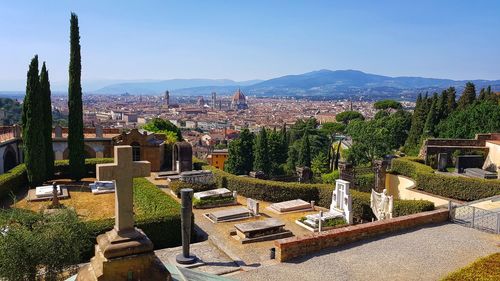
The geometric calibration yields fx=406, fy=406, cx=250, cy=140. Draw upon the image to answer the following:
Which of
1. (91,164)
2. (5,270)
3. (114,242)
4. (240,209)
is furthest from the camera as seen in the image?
(91,164)

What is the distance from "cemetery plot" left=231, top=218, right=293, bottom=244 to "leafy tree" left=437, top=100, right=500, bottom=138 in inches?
1190

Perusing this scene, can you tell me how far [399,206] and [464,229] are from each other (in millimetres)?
3173

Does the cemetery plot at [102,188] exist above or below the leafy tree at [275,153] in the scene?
above

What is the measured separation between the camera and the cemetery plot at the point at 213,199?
59.4ft

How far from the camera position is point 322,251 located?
10664 millimetres

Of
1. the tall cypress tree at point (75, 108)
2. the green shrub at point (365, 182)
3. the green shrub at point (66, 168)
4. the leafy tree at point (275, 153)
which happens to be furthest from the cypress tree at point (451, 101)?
the tall cypress tree at point (75, 108)

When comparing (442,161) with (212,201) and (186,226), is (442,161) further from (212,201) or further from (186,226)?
(186,226)

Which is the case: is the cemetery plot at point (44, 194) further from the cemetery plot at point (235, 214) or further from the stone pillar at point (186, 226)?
the stone pillar at point (186, 226)

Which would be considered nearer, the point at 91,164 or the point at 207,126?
the point at 91,164

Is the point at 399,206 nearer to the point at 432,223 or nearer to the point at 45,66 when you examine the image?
the point at 432,223

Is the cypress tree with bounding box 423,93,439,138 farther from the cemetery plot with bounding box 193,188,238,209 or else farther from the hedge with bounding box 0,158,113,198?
the hedge with bounding box 0,158,113,198

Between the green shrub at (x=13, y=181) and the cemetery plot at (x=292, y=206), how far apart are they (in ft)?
41.1

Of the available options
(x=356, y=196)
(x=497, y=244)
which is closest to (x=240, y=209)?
(x=356, y=196)

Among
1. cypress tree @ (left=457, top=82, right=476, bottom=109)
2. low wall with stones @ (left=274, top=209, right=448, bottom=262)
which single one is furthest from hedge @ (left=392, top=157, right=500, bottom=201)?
cypress tree @ (left=457, top=82, right=476, bottom=109)
